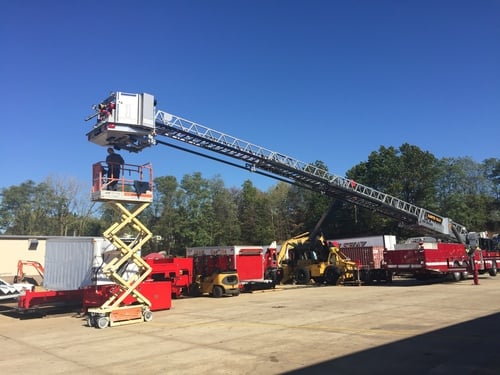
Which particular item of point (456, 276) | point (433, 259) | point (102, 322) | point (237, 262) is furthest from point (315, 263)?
point (102, 322)

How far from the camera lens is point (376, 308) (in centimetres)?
1533

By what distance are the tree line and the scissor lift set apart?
50942 millimetres

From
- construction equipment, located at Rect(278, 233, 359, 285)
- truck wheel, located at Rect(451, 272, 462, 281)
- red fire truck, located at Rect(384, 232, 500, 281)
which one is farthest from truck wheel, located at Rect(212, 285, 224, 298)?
truck wheel, located at Rect(451, 272, 462, 281)

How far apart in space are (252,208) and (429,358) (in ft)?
241

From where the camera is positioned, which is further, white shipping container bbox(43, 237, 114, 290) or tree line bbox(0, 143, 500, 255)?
tree line bbox(0, 143, 500, 255)

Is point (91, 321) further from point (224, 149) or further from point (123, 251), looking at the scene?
point (224, 149)

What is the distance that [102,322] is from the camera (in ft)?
43.9

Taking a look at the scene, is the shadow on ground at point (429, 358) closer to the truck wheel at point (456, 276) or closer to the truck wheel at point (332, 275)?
the truck wheel at point (332, 275)

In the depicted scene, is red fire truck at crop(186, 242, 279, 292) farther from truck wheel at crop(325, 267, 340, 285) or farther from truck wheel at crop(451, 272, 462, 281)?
truck wheel at crop(451, 272, 462, 281)

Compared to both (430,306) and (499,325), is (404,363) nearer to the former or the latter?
(499,325)

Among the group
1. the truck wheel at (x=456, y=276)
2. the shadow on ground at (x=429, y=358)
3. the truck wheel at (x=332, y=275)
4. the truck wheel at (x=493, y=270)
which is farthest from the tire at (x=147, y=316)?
the truck wheel at (x=493, y=270)

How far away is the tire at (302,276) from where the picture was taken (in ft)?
96.9

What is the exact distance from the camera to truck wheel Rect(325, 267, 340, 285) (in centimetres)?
2897

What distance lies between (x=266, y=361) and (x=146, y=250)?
72168 millimetres
